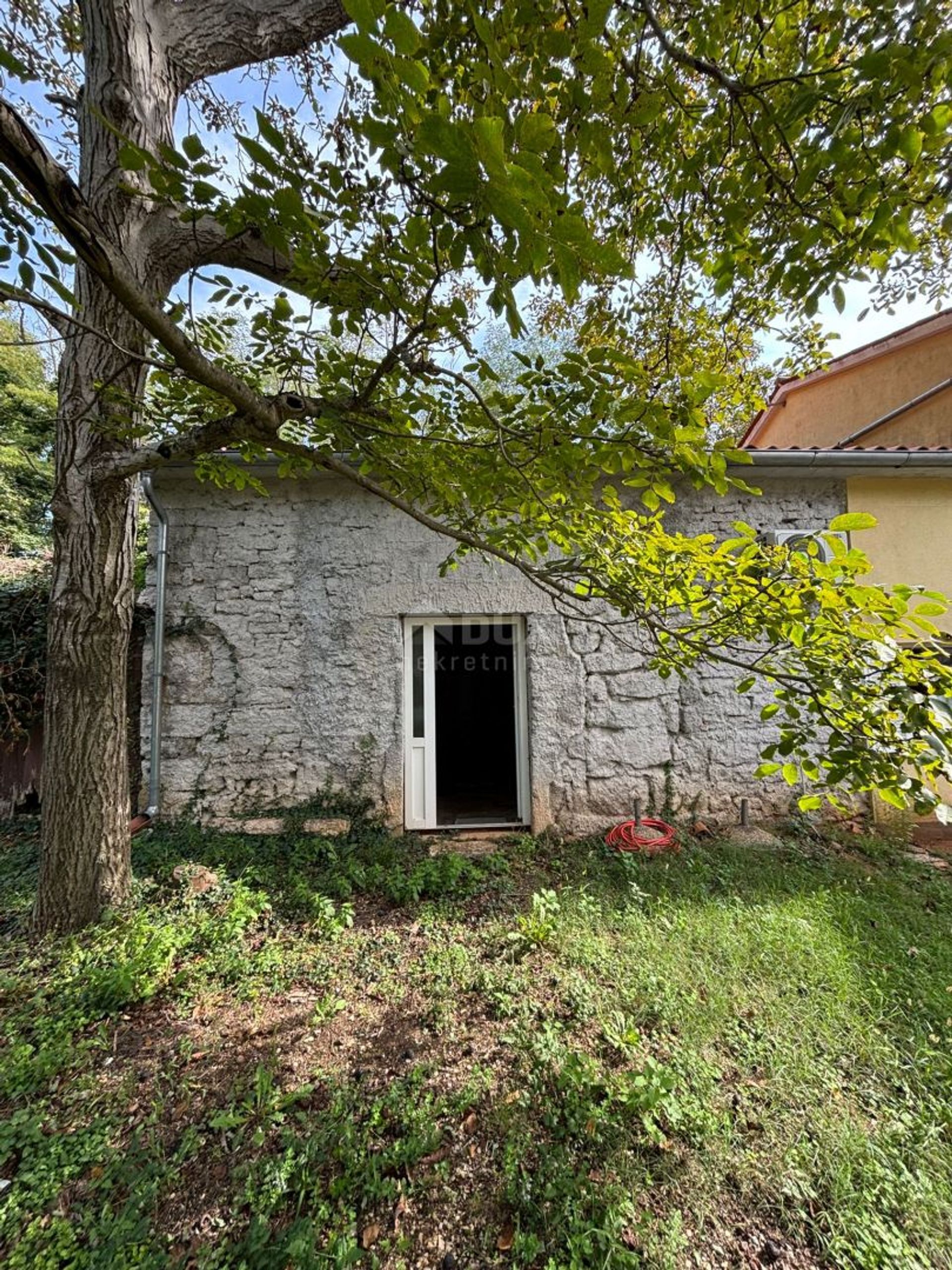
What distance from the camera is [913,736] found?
1504mm

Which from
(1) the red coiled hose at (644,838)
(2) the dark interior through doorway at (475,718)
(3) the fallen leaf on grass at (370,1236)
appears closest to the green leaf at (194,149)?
(3) the fallen leaf on grass at (370,1236)

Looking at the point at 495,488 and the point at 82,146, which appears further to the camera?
the point at 82,146

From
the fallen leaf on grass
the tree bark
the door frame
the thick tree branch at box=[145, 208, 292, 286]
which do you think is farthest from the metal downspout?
the fallen leaf on grass

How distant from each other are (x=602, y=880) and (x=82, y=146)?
5.63 metres

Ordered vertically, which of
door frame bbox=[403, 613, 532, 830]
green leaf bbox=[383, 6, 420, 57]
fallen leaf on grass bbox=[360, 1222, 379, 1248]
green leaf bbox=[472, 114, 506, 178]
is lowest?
fallen leaf on grass bbox=[360, 1222, 379, 1248]

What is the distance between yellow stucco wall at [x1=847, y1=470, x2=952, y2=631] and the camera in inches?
182

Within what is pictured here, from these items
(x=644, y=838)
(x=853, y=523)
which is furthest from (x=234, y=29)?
(x=644, y=838)

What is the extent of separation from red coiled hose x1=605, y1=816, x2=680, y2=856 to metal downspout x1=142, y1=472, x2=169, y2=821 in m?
3.87

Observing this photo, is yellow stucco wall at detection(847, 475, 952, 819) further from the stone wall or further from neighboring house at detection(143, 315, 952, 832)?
the stone wall

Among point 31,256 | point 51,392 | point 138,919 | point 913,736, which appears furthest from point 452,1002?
point 51,392

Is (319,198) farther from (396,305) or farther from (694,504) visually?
(694,504)

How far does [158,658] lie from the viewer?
4.17 meters

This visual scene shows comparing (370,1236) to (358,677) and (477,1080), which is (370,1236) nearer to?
(477,1080)

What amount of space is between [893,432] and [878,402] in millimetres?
1105
